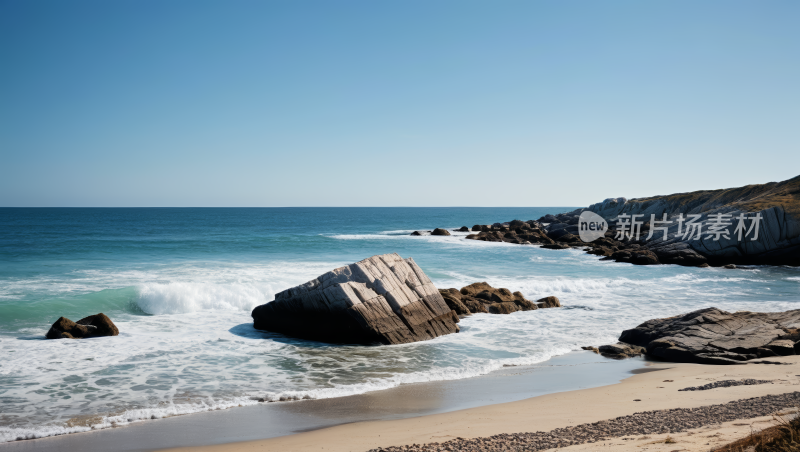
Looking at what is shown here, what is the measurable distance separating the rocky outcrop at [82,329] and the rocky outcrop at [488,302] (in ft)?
32.4

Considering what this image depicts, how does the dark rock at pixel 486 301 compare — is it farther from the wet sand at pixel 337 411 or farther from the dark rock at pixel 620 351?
the wet sand at pixel 337 411

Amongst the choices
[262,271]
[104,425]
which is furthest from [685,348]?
[262,271]

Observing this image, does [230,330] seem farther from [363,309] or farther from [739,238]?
[739,238]

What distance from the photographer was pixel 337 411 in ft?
25.6

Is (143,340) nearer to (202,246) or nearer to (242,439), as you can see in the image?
(242,439)

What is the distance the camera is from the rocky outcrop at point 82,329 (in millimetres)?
12250

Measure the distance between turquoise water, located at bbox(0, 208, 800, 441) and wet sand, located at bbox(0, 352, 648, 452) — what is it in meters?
0.38

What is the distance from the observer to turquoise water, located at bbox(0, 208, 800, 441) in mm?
8633

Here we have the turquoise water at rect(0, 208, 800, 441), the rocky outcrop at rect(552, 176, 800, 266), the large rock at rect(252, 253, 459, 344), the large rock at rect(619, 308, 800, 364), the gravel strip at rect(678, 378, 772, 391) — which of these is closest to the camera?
the gravel strip at rect(678, 378, 772, 391)

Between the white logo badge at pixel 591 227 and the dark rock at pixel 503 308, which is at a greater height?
the white logo badge at pixel 591 227

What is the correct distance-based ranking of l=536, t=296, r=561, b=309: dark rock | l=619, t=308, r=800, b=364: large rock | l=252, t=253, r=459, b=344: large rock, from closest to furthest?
l=619, t=308, r=800, b=364: large rock → l=252, t=253, r=459, b=344: large rock → l=536, t=296, r=561, b=309: dark rock

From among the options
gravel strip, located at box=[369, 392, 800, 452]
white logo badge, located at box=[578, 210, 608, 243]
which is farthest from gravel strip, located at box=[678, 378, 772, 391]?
white logo badge, located at box=[578, 210, 608, 243]

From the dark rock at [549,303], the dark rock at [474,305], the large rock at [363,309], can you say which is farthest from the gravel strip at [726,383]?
the dark rock at [549,303]

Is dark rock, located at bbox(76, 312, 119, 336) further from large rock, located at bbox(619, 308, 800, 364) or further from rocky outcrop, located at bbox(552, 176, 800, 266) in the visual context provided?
rocky outcrop, located at bbox(552, 176, 800, 266)
